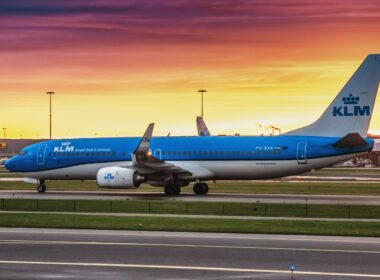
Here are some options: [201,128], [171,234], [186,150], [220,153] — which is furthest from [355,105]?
[201,128]

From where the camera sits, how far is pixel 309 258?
21.0 m

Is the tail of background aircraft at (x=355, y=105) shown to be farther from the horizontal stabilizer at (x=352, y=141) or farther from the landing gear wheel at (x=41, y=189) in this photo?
the landing gear wheel at (x=41, y=189)

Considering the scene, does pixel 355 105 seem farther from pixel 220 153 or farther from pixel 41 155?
pixel 41 155

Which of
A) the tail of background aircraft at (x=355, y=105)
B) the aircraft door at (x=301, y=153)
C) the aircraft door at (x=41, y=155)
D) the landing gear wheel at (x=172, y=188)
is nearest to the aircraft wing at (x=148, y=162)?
the landing gear wheel at (x=172, y=188)

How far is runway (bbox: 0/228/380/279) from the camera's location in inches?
725

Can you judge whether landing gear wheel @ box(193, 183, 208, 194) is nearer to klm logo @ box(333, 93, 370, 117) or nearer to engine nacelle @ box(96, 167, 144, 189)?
engine nacelle @ box(96, 167, 144, 189)

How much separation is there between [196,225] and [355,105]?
20.4m

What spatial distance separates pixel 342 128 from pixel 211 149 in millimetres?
9311

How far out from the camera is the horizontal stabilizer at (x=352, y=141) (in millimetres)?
43812

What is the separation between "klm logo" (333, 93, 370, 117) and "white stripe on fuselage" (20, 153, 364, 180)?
2.86 metres

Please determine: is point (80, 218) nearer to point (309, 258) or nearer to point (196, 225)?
point (196, 225)

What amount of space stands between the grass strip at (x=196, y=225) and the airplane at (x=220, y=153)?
13950 mm

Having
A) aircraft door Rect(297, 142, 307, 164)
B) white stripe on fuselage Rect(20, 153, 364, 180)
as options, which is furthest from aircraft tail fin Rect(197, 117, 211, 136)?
aircraft door Rect(297, 142, 307, 164)

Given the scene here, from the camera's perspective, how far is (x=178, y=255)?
21.5 metres
